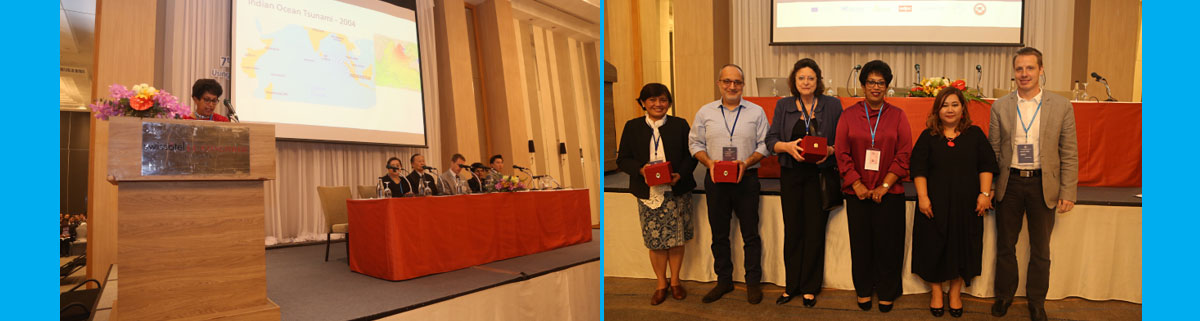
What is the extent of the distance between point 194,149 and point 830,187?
2.64m

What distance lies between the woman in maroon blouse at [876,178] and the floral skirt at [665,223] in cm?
71

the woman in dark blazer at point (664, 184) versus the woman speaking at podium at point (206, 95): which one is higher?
the woman speaking at podium at point (206, 95)

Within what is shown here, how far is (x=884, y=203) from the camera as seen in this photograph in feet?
6.97

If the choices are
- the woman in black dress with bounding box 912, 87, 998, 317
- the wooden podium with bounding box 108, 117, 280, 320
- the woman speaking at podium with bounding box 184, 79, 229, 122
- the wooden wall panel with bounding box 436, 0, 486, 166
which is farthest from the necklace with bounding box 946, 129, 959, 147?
the wooden wall panel with bounding box 436, 0, 486, 166

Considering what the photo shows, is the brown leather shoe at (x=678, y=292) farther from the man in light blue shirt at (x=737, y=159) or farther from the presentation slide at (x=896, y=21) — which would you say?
the presentation slide at (x=896, y=21)

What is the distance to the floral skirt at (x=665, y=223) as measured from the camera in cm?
237

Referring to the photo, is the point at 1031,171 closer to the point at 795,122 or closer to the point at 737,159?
the point at 795,122

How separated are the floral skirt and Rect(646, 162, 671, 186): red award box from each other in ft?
0.52

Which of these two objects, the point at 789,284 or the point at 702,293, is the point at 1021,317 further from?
the point at 702,293

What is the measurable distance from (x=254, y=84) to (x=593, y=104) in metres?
5.31

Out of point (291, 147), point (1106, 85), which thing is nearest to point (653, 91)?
point (1106, 85)

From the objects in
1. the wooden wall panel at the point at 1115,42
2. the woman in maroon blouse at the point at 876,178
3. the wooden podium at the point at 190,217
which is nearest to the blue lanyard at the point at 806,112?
the woman in maroon blouse at the point at 876,178

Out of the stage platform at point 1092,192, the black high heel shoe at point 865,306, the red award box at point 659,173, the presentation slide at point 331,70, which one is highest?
the presentation slide at point 331,70

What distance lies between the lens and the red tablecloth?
3.40 metres
